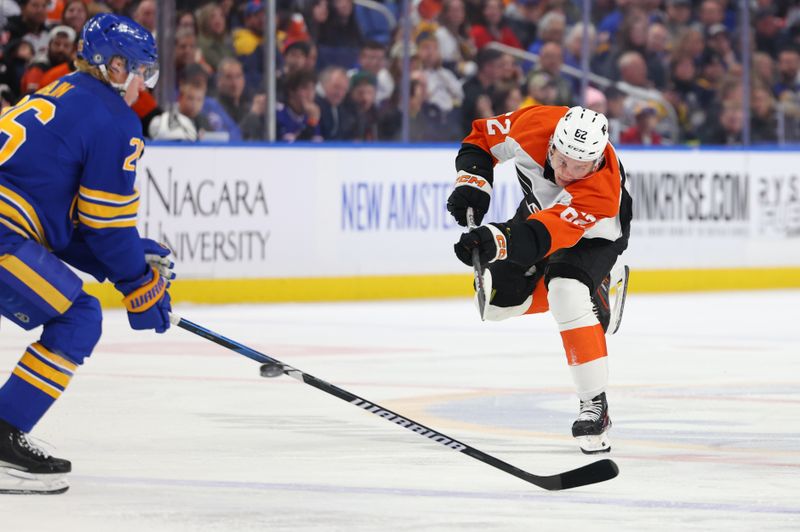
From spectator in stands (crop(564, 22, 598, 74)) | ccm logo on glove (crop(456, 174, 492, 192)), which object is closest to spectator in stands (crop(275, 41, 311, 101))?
spectator in stands (crop(564, 22, 598, 74))

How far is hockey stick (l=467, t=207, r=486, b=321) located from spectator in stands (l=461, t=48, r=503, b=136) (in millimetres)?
6253

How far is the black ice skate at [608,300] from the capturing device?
210 inches

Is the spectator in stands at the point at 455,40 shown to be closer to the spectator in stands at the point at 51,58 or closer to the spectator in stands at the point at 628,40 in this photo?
the spectator in stands at the point at 628,40

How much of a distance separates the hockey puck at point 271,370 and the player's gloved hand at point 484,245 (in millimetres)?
584

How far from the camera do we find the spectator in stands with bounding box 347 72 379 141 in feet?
36.2

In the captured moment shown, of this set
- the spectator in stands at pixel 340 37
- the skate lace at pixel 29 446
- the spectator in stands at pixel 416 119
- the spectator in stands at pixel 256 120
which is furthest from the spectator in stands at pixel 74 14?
the skate lace at pixel 29 446

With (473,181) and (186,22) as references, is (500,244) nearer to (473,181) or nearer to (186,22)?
(473,181)

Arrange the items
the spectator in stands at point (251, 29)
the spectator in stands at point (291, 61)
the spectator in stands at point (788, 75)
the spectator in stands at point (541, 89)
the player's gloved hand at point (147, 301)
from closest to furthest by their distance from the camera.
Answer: the player's gloved hand at point (147, 301)
the spectator in stands at point (251, 29)
the spectator in stands at point (291, 61)
the spectator in stands at point (541, 89)
the spectator in stands at point (788, 75)

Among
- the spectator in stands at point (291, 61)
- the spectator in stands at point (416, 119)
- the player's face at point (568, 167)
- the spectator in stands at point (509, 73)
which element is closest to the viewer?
the player's face at point (568, 167)

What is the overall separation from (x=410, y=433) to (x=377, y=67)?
6094mm

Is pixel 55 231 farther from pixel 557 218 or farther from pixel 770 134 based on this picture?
pixel 770 134

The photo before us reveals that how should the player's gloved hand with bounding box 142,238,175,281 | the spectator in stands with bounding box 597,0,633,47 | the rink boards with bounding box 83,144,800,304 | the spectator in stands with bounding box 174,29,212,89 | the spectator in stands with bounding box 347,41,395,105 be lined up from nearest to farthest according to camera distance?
1. the player's gloved hand with bounding box 142,238,175,281
2. the spectator in stands with bounding box 174,29,212,89
3. the rink boards with bounding box 83,144,800,304
4. the spectator in stands with bounding box 347,41,395,105
5. the spectator in stands with bounding box 597,0,633,47

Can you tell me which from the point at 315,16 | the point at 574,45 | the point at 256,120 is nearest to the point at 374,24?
the point at 315,16

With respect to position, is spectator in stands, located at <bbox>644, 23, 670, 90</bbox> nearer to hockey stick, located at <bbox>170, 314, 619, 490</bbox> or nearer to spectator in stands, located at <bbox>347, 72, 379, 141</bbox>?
spectator in stands, located at <bbox>347, 72, 379, 141</bbox>
